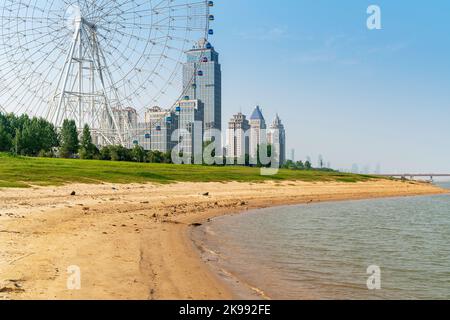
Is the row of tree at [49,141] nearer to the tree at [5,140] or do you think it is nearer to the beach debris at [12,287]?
the tree at [5,140]

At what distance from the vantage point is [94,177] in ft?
166

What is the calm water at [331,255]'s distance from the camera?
44.9 ft

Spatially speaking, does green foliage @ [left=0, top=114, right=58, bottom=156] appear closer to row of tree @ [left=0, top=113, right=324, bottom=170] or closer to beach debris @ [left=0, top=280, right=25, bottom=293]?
row of tree @ [left=0, top=113, right=324, bottom=170]

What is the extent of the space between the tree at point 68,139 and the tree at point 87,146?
6.06 feet

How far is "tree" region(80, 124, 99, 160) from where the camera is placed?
92750 millimetres

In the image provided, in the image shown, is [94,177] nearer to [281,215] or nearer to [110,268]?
A: [281,215]

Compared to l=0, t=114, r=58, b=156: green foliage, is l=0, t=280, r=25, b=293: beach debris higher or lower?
lower

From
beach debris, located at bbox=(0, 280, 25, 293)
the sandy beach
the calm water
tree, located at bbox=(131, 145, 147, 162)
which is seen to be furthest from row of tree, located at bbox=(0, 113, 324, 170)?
beach debris, located at bbox=(0, 280, 25, 293)

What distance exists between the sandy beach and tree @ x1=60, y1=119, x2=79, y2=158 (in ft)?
205

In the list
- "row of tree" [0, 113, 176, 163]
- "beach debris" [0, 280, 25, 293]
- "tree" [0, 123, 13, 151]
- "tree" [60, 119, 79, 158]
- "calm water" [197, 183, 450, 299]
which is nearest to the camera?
"beach debris" [0, 280, 25, 293]

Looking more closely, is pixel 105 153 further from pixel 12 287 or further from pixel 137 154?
pixel 12 287

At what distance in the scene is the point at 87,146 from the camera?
93.9 meters

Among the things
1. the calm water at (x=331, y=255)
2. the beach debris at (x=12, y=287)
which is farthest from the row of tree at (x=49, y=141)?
the beach debris at (x=12, y=287)

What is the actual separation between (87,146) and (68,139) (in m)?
4.44
